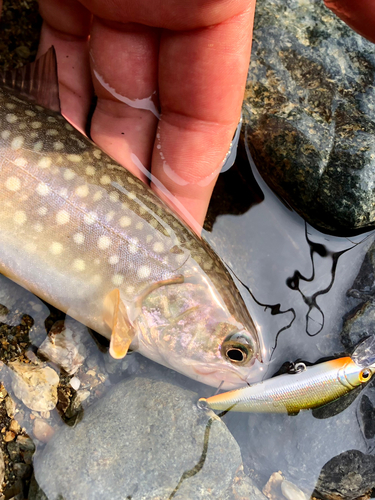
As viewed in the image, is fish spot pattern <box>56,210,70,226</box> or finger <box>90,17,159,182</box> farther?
finger <box>90,17,159,182</box>

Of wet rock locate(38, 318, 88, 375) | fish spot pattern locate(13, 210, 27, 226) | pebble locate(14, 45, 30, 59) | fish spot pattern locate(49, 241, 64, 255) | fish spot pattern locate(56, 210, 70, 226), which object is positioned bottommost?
wet rock locate(38, 318, 88, 375)

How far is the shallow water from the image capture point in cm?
275

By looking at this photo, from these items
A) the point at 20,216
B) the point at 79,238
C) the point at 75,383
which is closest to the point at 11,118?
the point at 20,216

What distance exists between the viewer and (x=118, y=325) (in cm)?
258

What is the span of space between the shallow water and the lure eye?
0.64 feet

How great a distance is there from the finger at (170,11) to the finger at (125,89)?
0.42ft

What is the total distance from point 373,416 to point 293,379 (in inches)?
24.7

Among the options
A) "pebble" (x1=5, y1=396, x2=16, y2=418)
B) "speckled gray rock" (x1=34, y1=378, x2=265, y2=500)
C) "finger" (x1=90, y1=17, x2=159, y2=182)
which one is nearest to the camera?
"speckled gray rock" (x1=34, y1=378, x2=265, y2=500)

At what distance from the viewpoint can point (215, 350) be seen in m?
2.61

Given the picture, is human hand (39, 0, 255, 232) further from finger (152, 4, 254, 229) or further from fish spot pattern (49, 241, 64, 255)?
fish spot pattern (49, 241, 64, 255)

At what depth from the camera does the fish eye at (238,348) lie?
2.61m

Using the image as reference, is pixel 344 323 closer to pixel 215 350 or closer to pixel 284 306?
pixel 284 306

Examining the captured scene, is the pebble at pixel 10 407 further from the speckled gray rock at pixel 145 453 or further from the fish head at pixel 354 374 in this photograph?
the fish head at pixel 354 374

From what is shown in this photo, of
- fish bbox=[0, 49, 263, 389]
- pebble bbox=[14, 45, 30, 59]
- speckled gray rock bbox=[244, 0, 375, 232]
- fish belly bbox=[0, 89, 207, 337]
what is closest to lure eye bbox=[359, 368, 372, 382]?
fish bbox=[0, 49, 263, 389]
